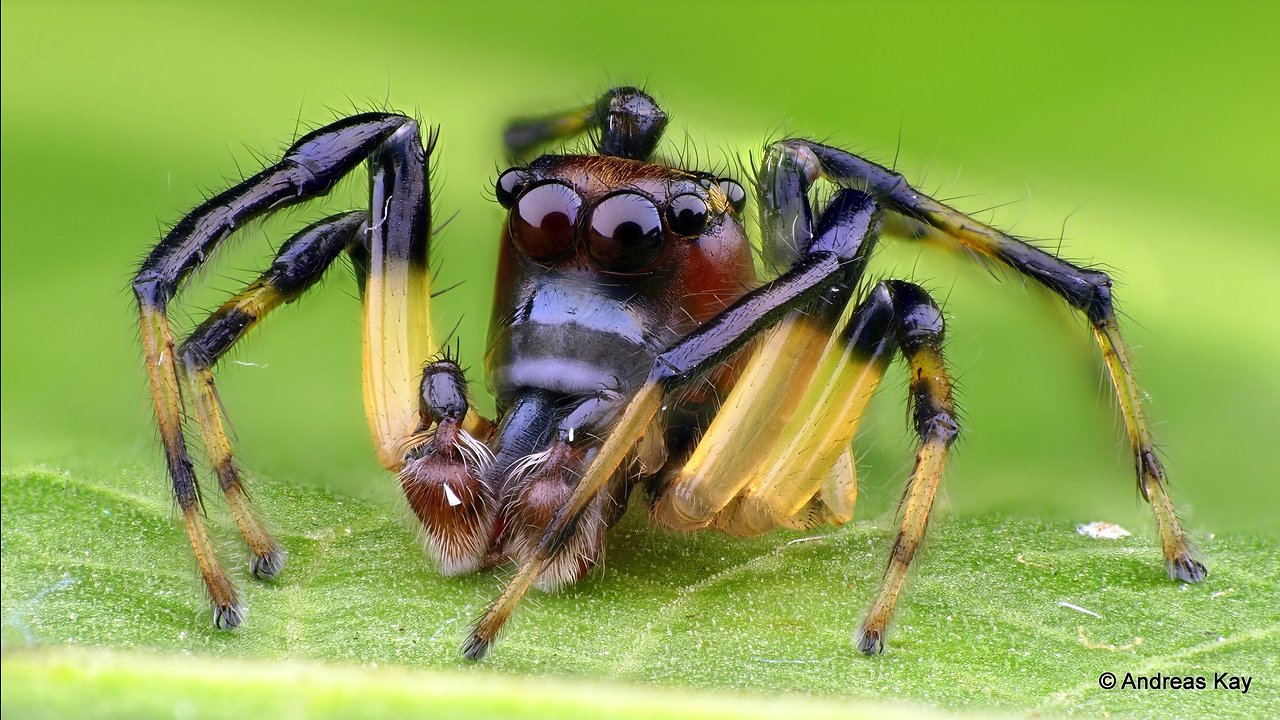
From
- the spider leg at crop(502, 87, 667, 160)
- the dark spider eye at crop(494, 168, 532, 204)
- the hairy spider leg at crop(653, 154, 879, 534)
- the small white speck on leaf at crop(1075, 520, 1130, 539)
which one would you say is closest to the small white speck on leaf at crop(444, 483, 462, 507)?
the hairy spider leg at crop(653, 154, 879, 534)

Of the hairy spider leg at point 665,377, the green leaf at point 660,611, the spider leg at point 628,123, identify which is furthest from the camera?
the spider leg at point 628,123

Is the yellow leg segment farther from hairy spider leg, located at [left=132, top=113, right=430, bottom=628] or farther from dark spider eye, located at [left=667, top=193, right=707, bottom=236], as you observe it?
dark spider eye, located at [left=667, top=193, right=707, bottom=236]

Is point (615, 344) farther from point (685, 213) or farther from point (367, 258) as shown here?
point (367, 258)

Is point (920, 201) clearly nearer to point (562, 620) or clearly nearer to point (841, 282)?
point (841, 282)

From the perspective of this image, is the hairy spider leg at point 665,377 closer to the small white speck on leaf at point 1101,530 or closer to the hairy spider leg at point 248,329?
the hairy spider leg at point 248,329

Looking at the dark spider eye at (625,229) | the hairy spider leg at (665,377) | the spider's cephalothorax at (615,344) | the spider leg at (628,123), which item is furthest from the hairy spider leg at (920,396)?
the spider leg at (628,123)

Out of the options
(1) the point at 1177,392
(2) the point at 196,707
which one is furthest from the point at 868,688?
(1) the point at 1177,392
